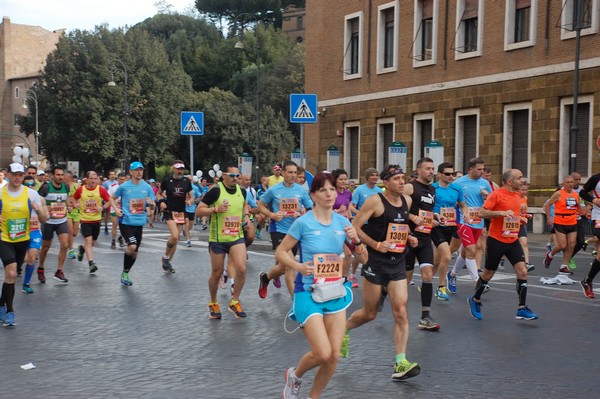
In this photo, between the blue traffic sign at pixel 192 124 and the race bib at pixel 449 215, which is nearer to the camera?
the race bib at pixel 449 215

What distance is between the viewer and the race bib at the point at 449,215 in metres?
12.7

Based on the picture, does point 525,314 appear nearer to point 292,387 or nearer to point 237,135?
point 292,387

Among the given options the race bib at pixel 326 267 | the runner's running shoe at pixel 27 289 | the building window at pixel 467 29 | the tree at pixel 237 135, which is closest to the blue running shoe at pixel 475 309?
the race bib at pixel 326 267

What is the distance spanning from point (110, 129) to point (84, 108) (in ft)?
7.51

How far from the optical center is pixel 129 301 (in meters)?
12.4

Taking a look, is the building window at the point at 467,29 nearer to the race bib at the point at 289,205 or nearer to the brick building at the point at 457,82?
the brick building at the point at 457,82

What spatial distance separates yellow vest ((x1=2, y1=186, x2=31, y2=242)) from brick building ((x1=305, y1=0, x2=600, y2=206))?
19.9 m

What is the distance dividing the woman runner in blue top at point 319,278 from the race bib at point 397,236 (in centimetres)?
Answer: 134

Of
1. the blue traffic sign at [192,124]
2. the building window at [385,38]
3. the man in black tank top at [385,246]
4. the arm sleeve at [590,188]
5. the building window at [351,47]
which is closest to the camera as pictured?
the man in black tank top at [385,246]

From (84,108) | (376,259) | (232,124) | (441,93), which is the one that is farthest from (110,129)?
(376,259)

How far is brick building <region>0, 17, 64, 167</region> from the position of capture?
10044 cm

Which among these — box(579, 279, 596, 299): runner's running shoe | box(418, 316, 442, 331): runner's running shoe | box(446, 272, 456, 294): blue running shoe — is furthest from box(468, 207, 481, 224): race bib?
box(418, 316, 442, 331): runner's running shoe

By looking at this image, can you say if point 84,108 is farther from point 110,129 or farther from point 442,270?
point 442,270

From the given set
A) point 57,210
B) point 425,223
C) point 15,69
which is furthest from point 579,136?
point 15,69
